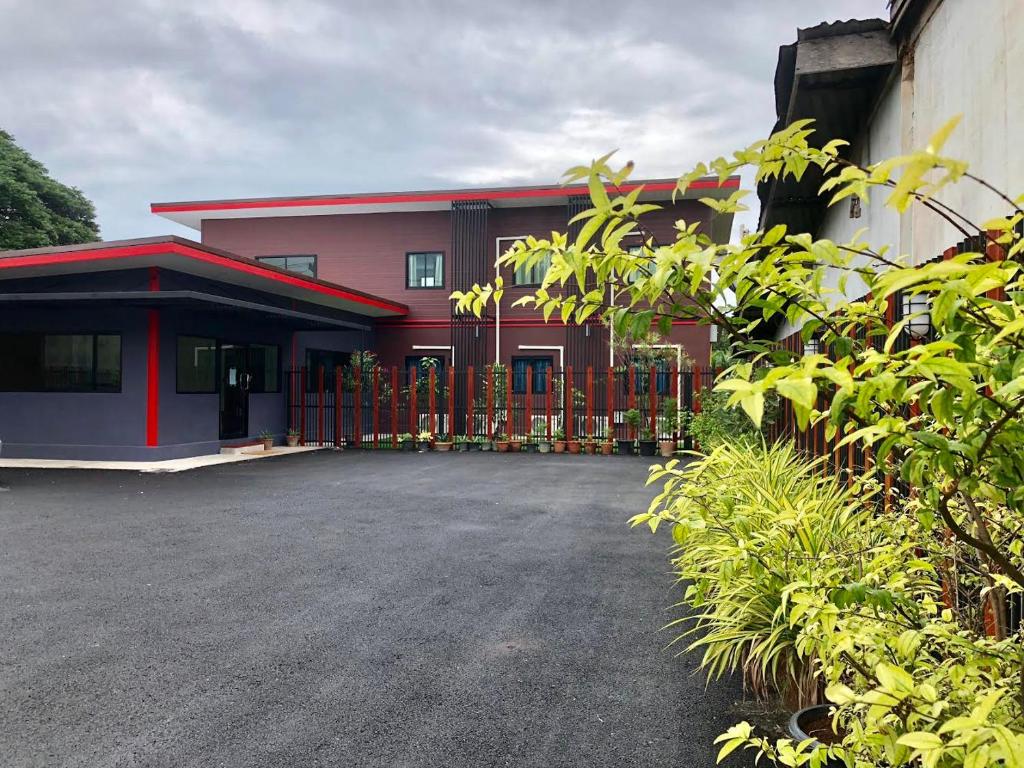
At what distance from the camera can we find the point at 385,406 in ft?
59.2

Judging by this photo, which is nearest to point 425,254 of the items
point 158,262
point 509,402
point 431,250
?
point 431,250

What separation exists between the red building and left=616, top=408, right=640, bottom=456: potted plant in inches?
136

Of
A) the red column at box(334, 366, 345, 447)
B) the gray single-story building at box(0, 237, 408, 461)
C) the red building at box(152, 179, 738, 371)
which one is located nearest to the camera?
the gray single-story building at box(0, 237, 408, 461)

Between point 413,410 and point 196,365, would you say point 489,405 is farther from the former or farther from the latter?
point 196,365

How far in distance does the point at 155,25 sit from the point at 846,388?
25.1 meters

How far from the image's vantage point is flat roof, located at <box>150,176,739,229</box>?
61.8 feet

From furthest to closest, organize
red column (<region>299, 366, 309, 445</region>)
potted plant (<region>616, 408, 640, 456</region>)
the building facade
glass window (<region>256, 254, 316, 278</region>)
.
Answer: glass window (<region>256, 254, 316, 278</region>)
red column (<region>299, 366, 309, 445</region>)
potted plant (<region>616, 408, 640, 456</region>)
the building facade

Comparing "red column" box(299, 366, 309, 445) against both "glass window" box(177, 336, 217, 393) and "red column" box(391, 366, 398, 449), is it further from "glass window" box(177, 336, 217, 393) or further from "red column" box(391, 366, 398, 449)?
"glass window" box(177, 336, 217, 393)

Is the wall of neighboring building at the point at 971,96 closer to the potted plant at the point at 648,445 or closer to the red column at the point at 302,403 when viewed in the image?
the potted plant at the point at 648,445

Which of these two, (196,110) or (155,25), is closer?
(155,25)

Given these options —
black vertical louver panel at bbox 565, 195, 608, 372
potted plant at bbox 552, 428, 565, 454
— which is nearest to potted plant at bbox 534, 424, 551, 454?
potted plant at bbox 552, 428, 565, 454

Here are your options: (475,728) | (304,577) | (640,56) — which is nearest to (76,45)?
(640,56)

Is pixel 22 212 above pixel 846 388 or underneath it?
above

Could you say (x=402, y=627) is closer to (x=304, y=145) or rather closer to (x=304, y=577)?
(x=304, y=577)
